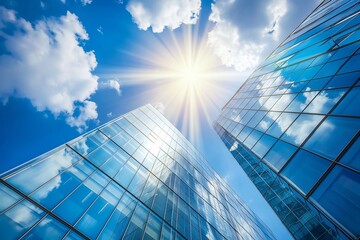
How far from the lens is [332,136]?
23.4 feet

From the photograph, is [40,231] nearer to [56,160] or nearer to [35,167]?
[35,167]

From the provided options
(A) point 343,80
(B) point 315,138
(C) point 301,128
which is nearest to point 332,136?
(B) point 315,138

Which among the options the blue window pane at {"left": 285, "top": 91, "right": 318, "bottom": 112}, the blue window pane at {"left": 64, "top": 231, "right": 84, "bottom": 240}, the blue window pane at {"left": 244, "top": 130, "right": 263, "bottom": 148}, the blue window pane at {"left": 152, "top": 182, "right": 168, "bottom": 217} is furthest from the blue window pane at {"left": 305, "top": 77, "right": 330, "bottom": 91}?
the blue window pane at {"left": 64, "top": 231, "right": 84, "bottom": 240}

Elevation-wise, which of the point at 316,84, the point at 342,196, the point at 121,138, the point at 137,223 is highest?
the point at 316,84

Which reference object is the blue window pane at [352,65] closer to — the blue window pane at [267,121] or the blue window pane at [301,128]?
the blue window pane at [301,128]

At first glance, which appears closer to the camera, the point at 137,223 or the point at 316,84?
the point at 137,223

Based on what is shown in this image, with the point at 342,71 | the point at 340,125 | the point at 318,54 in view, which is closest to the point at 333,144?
the point at 340,125

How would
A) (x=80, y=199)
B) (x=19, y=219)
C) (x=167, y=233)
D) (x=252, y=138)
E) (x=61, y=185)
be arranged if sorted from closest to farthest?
1. (x=19, y=219)
2. (x=61, y=185)
3. (x=80, y=199)
4. (x=167, y=233)
5. (x=252, y=138)

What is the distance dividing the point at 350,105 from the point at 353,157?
2.34 m

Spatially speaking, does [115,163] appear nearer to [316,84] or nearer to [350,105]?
[350,105]

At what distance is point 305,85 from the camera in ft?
37.2

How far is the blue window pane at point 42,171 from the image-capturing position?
639 centimetres

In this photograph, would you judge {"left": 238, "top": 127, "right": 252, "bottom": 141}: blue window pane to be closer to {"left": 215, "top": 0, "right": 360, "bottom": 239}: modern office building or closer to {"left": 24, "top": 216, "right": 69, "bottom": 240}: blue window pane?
{"left": 215, "top": 0, "right": 360, "bottom": 239}: modern office building

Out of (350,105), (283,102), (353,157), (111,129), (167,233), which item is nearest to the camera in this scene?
(353,157)
